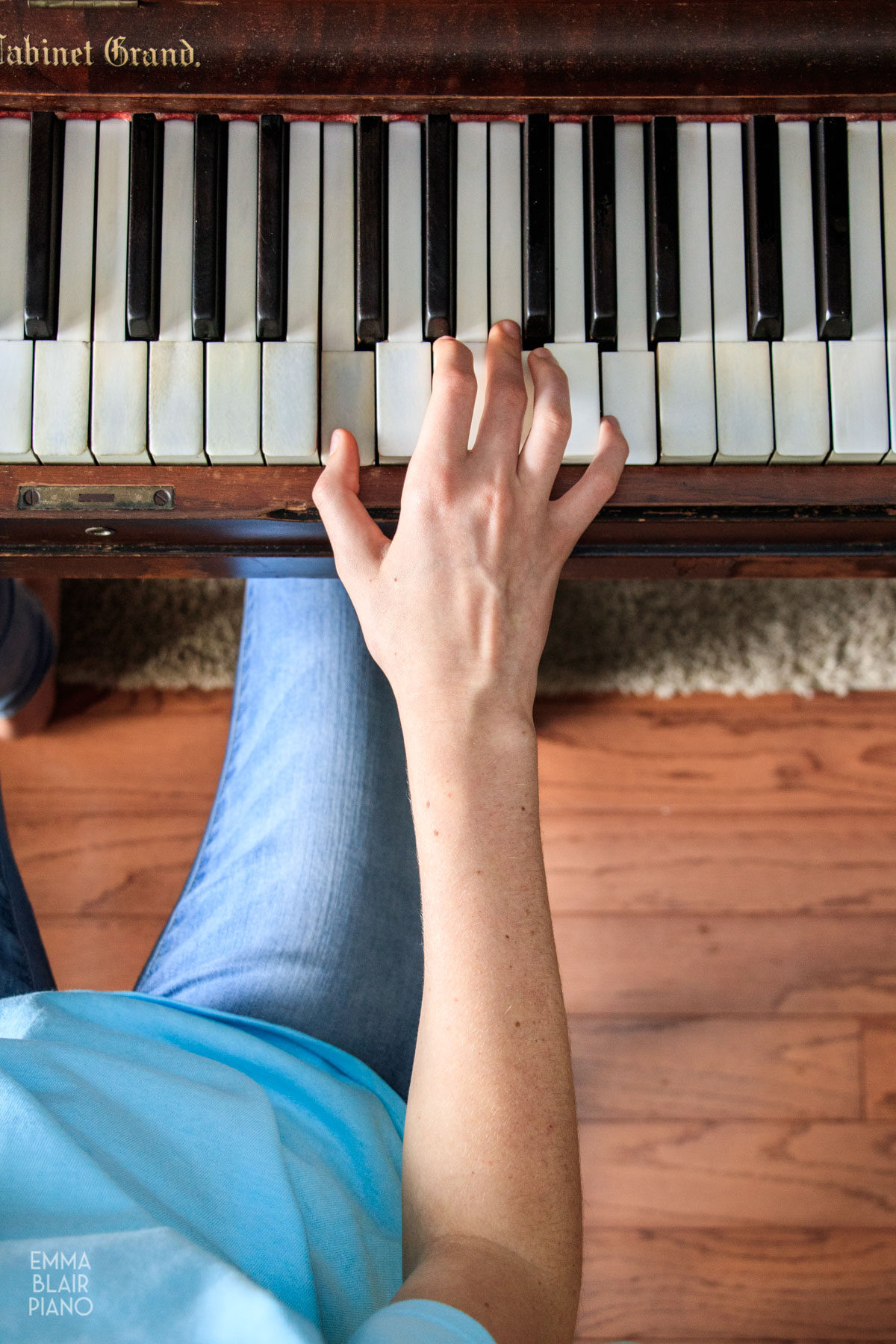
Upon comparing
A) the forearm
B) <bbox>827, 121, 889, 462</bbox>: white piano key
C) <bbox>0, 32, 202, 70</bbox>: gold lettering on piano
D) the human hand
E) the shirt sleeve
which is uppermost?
<bbox>0, 32, 202, 70</bbox>: gold lettering on piano

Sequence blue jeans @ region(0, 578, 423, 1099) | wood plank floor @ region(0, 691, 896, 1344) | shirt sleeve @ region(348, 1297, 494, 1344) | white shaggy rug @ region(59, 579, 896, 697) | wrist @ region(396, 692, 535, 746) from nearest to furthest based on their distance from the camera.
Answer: shirt sleeve @ region(348, 1297, 494, 1344) < wrist @ region(396, 692, 535, 746) < blue jeans @ region(0, 578, 423, 1099) < wood plank floor @ region(0, 691, 896, 1344) < white shaggy rug @ region(59, 579, 896, 697)

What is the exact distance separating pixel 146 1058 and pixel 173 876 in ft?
1.92

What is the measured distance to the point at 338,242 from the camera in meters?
0.72

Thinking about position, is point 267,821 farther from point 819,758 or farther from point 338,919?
point 819,758

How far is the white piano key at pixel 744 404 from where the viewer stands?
0.72 m

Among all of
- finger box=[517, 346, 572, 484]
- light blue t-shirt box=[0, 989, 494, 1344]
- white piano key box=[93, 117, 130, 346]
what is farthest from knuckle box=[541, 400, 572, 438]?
light blue t-shirt box=[0, 989, 494, 1344]

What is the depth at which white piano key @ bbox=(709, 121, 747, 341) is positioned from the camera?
0.72 meters

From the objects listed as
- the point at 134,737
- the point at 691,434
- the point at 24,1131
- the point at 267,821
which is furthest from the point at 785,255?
the point at 134,737

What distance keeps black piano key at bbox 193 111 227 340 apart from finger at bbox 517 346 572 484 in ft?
0.79

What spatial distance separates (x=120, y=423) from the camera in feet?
2.32

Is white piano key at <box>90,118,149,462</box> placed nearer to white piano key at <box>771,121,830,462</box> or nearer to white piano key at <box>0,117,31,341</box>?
white piano key at <box>0,117,31,341</box>

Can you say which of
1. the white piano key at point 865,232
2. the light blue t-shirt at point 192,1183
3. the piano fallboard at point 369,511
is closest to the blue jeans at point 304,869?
the light blue t-shirt at point 192,1183

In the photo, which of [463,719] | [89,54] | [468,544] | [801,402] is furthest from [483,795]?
[89,54]

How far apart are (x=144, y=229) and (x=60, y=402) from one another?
139 mm
